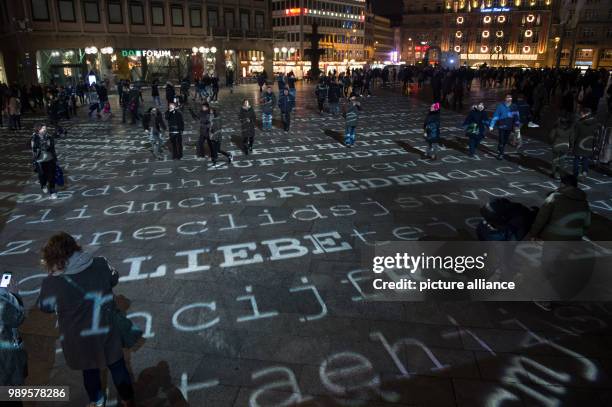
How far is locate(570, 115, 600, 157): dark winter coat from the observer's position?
10.5m

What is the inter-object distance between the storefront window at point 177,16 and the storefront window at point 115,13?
19.1ft

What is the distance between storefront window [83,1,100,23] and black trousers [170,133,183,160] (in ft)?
116

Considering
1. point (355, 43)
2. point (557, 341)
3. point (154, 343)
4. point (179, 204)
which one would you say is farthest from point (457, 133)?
point (355, 43)

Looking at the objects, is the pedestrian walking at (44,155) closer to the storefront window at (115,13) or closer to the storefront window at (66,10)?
the storefront window at (66,10)

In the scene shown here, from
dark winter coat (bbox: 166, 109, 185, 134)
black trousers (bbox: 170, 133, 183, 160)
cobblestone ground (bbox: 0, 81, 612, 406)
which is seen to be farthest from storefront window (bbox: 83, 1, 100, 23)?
dark winter coat (bbox: 166, 109, 185, 134)

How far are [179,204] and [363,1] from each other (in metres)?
124

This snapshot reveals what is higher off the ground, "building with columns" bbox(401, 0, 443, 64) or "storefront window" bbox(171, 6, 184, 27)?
"building with columns" bbox(401, 0, 443, 64)

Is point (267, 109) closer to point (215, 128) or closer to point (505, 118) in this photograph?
point (215, 128)

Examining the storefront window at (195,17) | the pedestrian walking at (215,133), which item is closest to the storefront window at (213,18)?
the storefront window at (195,17)

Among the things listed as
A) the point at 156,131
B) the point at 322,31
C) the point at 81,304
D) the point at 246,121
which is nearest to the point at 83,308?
the point at 81,304

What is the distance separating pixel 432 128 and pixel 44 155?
10697 mm

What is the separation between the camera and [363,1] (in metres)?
119

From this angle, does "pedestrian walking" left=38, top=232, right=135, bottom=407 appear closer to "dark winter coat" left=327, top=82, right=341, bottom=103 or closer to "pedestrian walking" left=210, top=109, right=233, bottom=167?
"pedestrian walking" left=210, top=109, right=233, bottom=167

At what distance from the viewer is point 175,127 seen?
13.9 metres
